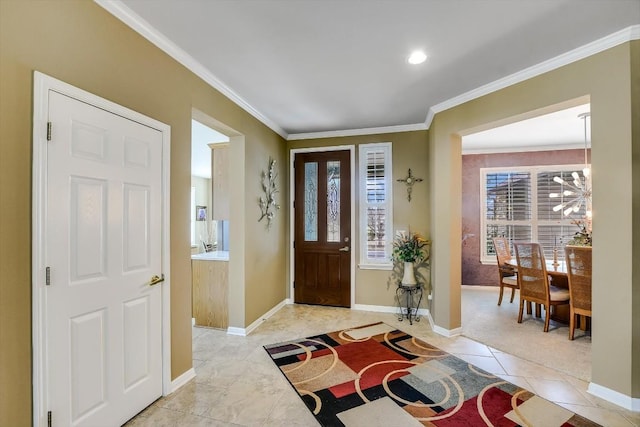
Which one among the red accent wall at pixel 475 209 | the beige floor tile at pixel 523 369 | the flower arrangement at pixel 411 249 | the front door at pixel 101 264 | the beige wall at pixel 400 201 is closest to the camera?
the front door at pixel 101 264

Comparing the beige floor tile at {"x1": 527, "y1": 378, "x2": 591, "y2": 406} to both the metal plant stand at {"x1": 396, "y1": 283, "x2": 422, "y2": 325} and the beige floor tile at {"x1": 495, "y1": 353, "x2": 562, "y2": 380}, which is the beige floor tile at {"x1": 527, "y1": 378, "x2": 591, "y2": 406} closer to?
the beige floor tile at {"x1": 495, "y1": 353, "x2": 562, "y2": 380}

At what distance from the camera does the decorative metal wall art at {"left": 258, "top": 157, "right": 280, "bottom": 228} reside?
407cm

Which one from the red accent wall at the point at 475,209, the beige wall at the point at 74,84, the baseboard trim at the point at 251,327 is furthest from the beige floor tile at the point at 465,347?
the red accent wall at the point at 475,209

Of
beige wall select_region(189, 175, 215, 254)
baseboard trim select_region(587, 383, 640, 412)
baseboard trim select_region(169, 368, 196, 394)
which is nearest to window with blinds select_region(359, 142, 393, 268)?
baseboard trim select_region(587, 383, 640, 412)

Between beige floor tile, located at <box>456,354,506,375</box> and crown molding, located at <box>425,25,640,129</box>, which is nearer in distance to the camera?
crown molding, located at <box>425,25,640,129</box>

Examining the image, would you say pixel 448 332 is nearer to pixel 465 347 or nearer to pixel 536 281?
pixel 465 347

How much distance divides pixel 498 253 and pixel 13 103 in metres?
5.89

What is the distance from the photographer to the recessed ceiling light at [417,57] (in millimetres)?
2422

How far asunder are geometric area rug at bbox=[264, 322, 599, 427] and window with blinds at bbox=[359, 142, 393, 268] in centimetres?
144

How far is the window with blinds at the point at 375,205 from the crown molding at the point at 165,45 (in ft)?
6.52

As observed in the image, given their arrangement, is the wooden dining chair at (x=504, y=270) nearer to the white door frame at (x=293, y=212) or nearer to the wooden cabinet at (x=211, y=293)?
the white door frame at (x=293, y=212)

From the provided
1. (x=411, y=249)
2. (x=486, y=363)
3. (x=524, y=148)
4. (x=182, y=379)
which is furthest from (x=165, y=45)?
(x=524, y=148)

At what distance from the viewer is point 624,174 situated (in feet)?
7.13

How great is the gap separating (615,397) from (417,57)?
304 cm
